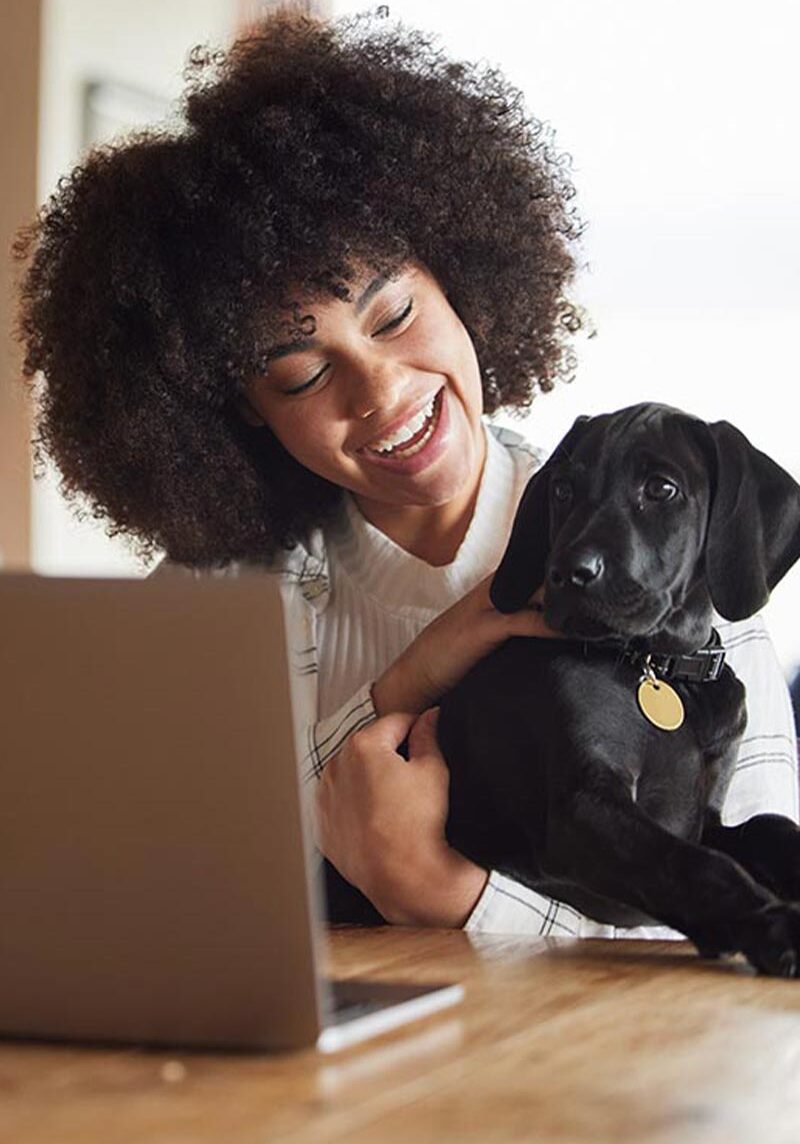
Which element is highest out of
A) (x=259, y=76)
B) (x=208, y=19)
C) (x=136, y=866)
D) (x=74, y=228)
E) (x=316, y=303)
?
(x=208, y=19)

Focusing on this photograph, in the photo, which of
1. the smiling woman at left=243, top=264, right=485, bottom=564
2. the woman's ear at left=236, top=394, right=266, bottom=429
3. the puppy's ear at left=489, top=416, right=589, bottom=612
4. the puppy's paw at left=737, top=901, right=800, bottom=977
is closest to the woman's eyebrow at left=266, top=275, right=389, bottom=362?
the smiling woman at left=243, top=264, right=485, bottom=564

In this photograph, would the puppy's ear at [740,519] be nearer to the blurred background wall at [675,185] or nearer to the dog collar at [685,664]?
the dog collar at [685,664]

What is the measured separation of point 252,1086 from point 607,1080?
0.51ft

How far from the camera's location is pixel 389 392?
1604 millimetres

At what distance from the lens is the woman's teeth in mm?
1621

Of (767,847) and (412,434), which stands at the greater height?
(412,434)

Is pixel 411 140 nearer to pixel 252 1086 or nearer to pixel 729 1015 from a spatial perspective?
pixel 729 1015

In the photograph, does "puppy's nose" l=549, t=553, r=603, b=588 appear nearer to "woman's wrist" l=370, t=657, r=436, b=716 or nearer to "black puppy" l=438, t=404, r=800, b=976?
"black puppy" l=438, t=404, r=800, b=976

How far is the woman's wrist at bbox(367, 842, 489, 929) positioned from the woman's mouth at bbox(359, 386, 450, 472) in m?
0.37

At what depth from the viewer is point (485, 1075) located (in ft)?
2.56

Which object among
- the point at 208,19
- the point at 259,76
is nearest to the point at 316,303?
the point at 259,76

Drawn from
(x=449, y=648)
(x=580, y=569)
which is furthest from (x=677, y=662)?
(x=449, y=648)

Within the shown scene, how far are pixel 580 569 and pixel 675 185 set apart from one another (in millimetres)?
1610

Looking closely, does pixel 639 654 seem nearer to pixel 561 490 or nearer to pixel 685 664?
pixel 685 664
